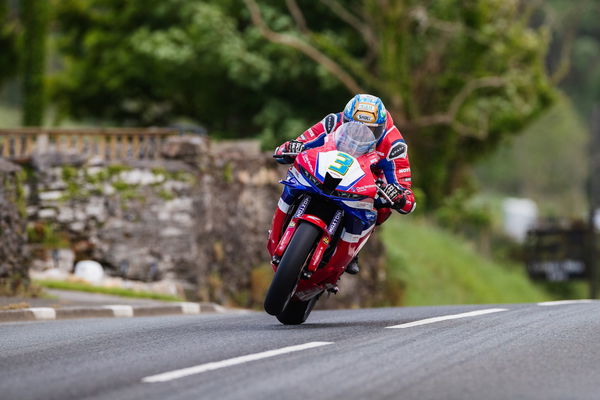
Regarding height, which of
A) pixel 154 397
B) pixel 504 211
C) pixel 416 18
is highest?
pixel 416 18

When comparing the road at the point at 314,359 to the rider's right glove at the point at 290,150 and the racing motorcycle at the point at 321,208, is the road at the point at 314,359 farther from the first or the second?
the rider's right glove at the point at 290,150

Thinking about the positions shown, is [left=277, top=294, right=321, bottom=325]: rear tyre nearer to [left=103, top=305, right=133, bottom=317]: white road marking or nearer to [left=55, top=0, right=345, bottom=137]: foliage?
[left=103, top=305, right=133, bottom=317]: white road marking

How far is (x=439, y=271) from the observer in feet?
113

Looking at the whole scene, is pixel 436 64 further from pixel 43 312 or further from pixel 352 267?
pixel 352 267

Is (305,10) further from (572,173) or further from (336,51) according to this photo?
(572,173)

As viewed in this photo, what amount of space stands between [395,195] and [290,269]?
1410mm

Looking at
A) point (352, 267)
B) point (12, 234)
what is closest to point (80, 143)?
point (12, 234)

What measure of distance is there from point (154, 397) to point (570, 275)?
37.9m

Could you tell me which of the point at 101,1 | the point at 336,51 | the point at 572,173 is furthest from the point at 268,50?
the point at 572,173

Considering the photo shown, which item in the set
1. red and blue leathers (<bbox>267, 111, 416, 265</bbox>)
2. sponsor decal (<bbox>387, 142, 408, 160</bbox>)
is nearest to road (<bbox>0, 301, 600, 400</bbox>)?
red and blue leathers (<bbox>267, 111, 416, 265</bbox>)

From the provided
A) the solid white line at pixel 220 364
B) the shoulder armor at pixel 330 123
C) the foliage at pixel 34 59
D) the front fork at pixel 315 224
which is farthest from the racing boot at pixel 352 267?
the foliage at pixel 34 59

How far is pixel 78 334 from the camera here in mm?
10992

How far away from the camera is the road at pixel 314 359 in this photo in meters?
7.41

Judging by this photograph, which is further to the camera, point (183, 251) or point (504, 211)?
point (504, 211)
